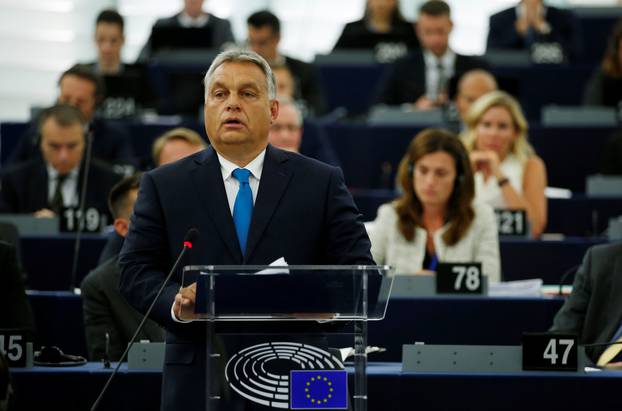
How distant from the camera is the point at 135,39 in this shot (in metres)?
13.1

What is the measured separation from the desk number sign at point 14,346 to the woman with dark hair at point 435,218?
2.23 meters

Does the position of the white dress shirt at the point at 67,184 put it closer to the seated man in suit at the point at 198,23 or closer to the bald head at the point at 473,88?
the bald head at the point at 473,88

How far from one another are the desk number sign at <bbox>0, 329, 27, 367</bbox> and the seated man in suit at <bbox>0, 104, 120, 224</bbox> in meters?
3.08

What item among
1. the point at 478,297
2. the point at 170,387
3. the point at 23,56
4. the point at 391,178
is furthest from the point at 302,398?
the point at 23,56

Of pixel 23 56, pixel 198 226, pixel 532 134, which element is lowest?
pixel 198 226

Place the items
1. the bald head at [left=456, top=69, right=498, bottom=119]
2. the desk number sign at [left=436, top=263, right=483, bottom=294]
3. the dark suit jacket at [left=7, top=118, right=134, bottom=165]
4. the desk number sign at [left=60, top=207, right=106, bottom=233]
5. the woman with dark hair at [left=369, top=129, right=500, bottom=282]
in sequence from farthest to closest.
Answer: the bald head at [left=456, top=69, right=498, bottom=119] → the dark suit jacket at [left=7, top=118, right=134, bottom=165] → the desk number sign at [left=60, top=207, right=106, bottom=233] → the woman with dark hair at [left=369, top=129, right=500, bottom=282] → the desk number sign at [left=436, top=263, right=483, bottom=294]

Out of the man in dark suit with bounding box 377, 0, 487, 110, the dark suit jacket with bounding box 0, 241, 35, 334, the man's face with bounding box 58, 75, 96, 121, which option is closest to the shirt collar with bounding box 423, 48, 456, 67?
the man in dark suit with bounding box 377, 0, 487, 110

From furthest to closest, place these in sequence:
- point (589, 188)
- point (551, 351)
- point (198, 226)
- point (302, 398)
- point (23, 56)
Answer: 1. point (23, 56)
2. point (589, 188)
3. point (551, 351)
4. point (198, 226)
5. point (302, 398)

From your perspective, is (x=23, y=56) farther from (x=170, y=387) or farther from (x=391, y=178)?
(x=170, y=387)

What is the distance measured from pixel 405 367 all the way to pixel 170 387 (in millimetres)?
1001

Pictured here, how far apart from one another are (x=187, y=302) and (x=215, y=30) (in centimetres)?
798

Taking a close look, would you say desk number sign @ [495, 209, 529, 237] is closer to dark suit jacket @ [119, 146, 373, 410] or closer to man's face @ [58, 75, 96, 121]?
man's face @ [58, 75, 96, 121]

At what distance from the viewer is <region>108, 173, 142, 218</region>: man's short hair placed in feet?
17.8

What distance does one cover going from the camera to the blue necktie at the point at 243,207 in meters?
3.44
